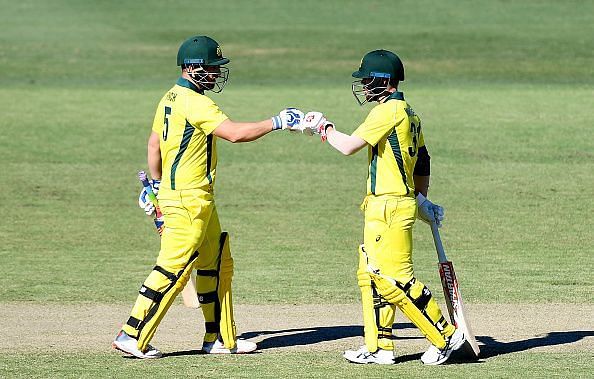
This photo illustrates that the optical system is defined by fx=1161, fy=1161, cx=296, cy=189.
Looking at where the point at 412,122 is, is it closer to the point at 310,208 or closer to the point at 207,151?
the point at 207,151

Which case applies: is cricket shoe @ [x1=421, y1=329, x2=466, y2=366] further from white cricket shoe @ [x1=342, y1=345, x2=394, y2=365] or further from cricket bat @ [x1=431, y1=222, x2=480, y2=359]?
white cricket shoe @ [x1=342, y1=345, x2=394, y2=365]

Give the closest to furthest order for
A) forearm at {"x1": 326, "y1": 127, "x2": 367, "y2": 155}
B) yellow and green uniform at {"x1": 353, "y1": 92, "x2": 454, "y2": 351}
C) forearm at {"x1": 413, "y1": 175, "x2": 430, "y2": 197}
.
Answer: forearm at {"x1": 326, "y1": 127, "x2": 367, "y2": 155} < yellow and green uniform at {"x1": 353, "y1": 92, "x2": 454, "y2": 351} < forearm at {"x1": 413, "y1": 175, "x2": 430, "y2": 197}

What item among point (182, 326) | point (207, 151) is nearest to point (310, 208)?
point (182, 326)

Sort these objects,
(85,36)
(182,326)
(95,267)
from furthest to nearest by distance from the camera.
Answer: (85,36), (95,267), (182,326)

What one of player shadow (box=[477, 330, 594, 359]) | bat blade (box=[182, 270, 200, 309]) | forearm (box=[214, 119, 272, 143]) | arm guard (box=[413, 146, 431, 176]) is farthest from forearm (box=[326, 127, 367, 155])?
bat blade (box=[182, 270, 200, 309])

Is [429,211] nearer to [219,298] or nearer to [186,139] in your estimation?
[219,298]

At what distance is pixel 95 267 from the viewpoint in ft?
40.4

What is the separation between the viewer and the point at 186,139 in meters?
8.57

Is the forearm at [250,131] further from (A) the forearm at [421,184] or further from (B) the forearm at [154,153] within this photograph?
(A) the forearm at [421,184]

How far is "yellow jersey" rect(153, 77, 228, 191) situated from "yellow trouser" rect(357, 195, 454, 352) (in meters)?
1.25

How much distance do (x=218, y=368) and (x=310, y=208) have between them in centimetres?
731

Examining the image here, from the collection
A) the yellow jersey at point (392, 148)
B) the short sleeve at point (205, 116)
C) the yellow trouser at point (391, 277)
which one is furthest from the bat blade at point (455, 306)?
the short sleeve at point (205, 116)

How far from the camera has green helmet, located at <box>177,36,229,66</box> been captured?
8.62 m

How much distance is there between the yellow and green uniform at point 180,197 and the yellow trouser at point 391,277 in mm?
1231
